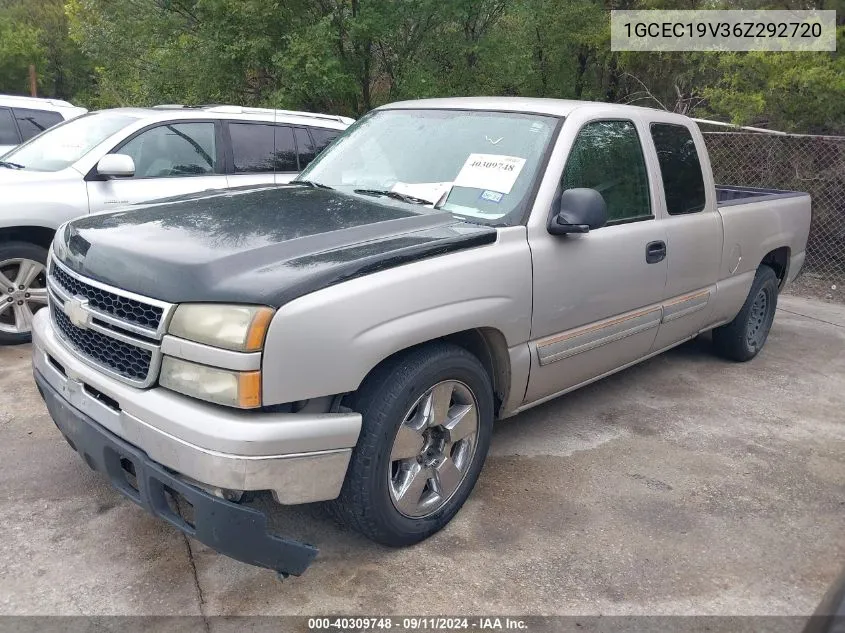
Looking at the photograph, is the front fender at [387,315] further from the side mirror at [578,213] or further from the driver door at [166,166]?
the driver door at [166,166]

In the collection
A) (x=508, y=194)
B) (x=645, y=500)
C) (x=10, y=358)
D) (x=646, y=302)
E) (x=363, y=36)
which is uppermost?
(x=363, y=36)

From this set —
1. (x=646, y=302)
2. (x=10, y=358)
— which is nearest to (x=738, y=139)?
(x=646, y=302)

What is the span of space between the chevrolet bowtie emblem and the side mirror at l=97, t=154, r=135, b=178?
2620 millimetres

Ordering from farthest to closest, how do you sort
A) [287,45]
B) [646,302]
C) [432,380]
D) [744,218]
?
[287,45] < [744,218] < [646,302] < [432,380]

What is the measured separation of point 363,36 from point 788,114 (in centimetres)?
579

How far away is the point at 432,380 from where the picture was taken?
114 inches

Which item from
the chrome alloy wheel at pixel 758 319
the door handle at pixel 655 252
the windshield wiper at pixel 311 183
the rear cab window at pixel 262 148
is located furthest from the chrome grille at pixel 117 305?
the chrome alloy wheel at pixel 758 319

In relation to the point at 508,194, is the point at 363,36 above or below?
above

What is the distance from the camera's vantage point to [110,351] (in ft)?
9.04

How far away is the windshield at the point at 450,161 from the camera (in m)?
3.51

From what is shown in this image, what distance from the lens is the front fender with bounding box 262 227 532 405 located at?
2.46 m

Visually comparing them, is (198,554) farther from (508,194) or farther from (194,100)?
(194,100)

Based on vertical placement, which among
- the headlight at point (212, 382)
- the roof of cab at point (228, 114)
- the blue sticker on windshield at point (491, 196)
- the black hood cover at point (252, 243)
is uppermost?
the roof of cab at point (228, 114)

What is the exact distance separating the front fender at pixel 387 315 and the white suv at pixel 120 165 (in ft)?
9.08
